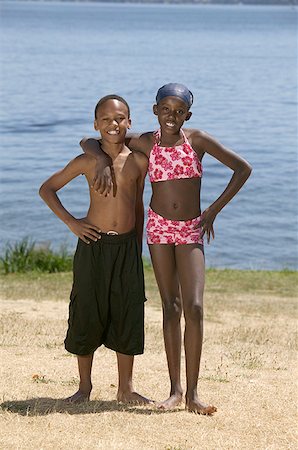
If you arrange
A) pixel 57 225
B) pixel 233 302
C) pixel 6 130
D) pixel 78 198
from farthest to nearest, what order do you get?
pixel 6 130, pixel 78 198, pixel 57 225, pixel 233 302

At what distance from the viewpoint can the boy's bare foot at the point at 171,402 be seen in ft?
23.2

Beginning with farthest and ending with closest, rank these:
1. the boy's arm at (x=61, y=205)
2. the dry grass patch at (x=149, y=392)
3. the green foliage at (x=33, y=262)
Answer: the green foliage at (x=33, y=262) → the boy's arm at (x=61, y=205) → the dry grass patch at (x=149, y=392)

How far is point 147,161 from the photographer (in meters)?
7.07

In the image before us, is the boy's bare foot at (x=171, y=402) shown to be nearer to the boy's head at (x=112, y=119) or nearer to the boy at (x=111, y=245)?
the boy at (x=111, y=245)

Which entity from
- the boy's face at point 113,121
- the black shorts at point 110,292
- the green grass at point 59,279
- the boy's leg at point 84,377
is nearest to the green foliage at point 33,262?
the green grass at point 59,279

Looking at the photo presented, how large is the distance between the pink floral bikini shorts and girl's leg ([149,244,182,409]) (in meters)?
0.05

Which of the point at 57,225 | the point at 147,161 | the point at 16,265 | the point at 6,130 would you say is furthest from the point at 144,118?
the point at 147,161

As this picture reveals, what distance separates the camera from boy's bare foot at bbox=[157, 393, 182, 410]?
708 cm

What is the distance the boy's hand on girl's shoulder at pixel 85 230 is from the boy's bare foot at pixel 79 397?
96cm

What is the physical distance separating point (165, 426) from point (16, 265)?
8.63m

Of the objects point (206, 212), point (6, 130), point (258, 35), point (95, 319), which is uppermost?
point (258, 35)

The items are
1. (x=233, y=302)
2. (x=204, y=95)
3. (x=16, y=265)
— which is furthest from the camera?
(x=204, y=95)

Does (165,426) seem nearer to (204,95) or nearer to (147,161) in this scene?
(147,161)

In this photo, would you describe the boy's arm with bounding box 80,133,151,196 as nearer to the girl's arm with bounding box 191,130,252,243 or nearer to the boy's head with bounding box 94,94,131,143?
the boy's head with bounding box 94,94,131,143
